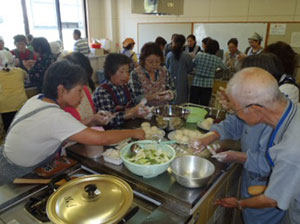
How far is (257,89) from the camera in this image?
96 centimetres

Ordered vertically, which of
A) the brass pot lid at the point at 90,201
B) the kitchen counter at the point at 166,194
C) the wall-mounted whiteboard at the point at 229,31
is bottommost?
the kitchen counter at the point at 166,194

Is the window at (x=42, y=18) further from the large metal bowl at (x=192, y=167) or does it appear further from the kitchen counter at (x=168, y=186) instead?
the large metal bowl at (x=192, y=167)

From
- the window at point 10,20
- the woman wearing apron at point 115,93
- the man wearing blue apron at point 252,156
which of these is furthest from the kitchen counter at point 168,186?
the window at point 10,20

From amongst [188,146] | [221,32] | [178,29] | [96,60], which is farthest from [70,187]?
[96,60]

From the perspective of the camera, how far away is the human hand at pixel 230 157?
129 centimetres

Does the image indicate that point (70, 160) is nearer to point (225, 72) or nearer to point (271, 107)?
point (271, 107)

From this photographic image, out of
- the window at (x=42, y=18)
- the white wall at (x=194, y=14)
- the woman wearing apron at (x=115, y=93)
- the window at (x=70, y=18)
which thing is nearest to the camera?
the woman wearing apron at (x=115, y=93)

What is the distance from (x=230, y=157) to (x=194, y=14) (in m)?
5.02

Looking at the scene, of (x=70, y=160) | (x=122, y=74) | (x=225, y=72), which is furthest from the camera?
(x=225, y=72)

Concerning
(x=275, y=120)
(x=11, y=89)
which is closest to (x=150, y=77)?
(x=275, y=120)

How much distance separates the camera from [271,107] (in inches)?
38.6

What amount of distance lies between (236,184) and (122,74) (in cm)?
123

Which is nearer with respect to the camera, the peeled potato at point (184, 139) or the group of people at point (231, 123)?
the group of people at point (231, 123)

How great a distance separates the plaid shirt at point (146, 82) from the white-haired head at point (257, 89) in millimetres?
1415
